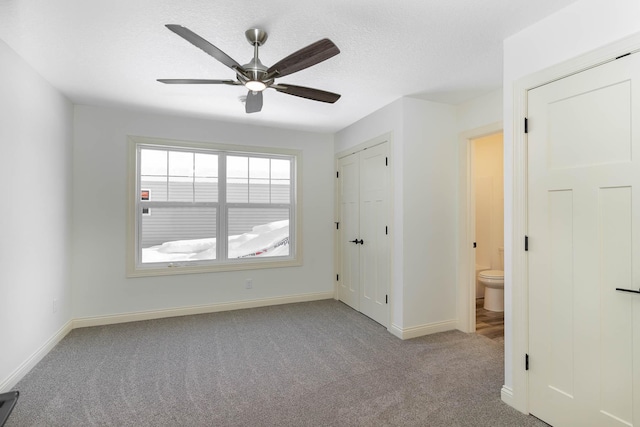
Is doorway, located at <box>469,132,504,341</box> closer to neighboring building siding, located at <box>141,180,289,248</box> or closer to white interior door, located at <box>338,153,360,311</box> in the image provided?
white interior door, located at <box>338,153,360,311</box>

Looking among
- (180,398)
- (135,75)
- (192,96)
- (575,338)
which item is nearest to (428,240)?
(575,338)

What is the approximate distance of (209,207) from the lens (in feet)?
13.4

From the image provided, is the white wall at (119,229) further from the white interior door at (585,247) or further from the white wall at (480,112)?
the white interior door at (585,247)

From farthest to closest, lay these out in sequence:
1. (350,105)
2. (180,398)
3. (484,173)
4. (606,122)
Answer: (484,173) < (350,105) < (180,398) < (606,122)

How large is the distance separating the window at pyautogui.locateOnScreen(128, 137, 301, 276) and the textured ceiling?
0.88m

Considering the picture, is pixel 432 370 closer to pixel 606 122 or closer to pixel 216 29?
pixel 606 122

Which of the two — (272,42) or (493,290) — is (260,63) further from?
(493,290)

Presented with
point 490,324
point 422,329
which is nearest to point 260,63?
point 422,329

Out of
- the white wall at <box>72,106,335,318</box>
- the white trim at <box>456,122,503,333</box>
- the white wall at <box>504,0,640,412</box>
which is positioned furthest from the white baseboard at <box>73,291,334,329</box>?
the white wall at <box>504,0,640,412</box>

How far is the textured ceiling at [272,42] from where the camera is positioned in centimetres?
183

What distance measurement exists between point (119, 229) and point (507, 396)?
4.12 meters

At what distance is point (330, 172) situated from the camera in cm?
468

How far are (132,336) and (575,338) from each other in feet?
12.5

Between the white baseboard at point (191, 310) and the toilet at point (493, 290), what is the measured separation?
2.13 m
